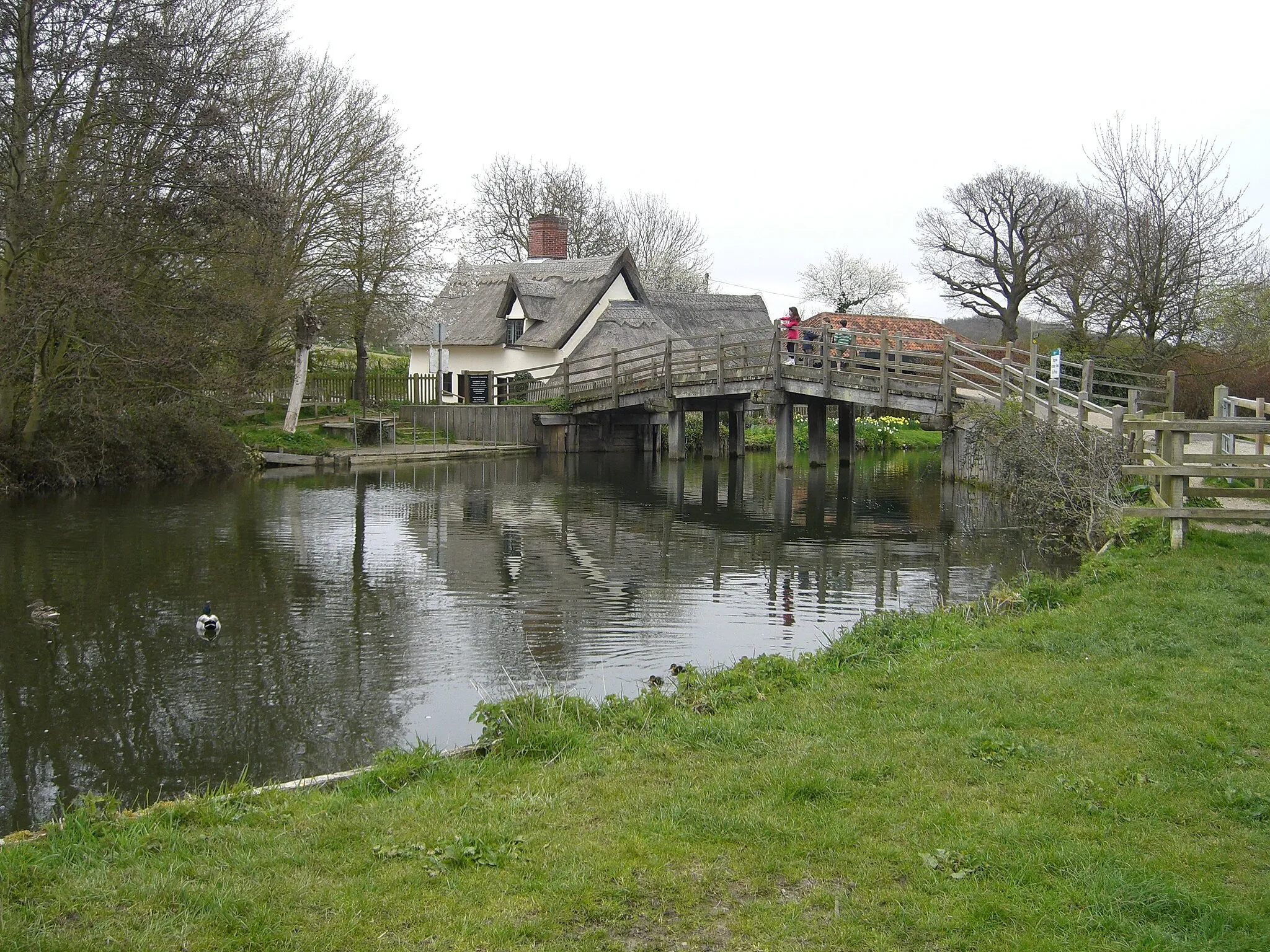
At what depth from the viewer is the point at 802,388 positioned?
94.3 feet

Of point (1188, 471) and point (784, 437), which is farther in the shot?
point (784, 437)

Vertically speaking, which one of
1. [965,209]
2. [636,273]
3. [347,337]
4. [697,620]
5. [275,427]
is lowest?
[697,620]

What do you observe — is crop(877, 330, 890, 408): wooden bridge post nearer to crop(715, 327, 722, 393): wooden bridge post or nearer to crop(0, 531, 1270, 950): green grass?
crop(715, 327, 722, 393): wooden bridge post

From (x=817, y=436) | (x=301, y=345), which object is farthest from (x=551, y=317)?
(x=817, y=436)

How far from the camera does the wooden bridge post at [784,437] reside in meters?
30.9

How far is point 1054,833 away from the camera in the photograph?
185 inches

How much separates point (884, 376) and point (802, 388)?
352cm

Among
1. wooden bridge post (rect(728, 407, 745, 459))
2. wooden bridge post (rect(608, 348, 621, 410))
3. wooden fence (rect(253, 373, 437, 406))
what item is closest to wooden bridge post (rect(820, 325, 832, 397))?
wooden bridge post (rect(608, 348, 621, 410))

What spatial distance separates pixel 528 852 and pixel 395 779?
1.43 m

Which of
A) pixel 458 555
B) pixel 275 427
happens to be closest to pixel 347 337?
pixel 275 427

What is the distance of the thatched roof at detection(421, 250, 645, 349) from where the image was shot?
44.6 meters

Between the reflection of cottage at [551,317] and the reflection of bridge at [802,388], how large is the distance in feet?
3.64

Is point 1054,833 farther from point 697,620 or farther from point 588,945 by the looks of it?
point 697,620

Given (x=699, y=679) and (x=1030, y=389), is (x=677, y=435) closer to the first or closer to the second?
(x=1030, y=389)
